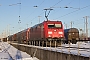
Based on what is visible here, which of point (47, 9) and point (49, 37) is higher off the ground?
point (47, 9)

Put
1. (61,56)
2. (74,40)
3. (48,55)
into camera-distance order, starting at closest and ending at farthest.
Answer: (61,56)
(48,55)
(74,40)

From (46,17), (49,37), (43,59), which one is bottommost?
(43,59)

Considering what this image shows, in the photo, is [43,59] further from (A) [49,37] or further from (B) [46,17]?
(B) [46,17]

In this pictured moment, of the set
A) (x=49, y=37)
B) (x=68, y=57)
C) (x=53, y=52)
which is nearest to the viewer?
(x=68, y=57)

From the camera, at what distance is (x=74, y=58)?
37.2 feet

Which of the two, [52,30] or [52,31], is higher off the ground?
[52,30]

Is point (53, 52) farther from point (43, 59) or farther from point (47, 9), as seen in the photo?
point (47, 9)

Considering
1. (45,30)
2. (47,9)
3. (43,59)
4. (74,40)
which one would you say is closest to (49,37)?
(45,30)

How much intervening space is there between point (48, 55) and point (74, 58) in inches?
258

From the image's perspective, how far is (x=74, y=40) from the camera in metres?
52.0

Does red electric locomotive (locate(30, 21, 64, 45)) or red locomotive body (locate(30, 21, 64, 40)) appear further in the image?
red locomotive body (locate(30, 21, 64, 40))

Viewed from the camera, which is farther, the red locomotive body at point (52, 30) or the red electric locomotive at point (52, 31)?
the red locomotive body at point (52, 30)

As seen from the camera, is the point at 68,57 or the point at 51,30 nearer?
the point at 68,57

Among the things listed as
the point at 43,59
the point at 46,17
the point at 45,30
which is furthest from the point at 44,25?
the point at 43,59
